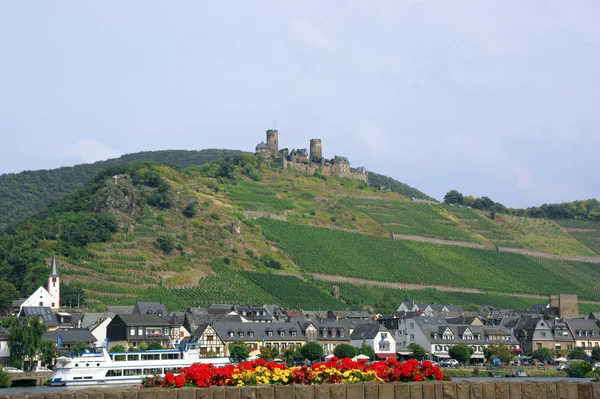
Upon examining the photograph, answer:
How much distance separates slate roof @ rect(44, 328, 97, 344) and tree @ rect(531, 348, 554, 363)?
49746mm

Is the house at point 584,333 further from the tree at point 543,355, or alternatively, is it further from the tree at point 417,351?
the tree at point 417,351

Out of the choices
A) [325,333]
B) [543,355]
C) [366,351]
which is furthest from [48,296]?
[543,355]

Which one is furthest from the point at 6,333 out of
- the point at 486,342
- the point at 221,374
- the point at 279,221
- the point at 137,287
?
the point at 279,221

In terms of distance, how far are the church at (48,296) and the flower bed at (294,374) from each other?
9662 cm

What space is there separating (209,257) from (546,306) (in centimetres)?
5379

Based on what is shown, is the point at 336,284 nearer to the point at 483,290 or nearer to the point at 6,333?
the point at 483,290

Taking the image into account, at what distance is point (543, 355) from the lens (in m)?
105

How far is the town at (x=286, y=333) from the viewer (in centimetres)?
10181

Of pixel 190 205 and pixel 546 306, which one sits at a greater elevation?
pixel 190 205

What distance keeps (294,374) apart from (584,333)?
94.6 meters

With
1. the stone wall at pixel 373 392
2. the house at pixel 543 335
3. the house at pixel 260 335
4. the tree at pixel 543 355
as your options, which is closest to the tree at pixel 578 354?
the tree at pixel 543 355

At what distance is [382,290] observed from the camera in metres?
158

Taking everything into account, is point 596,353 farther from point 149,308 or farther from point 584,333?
point 149,308

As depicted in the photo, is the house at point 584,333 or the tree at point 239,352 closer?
the tree at point 239,352
